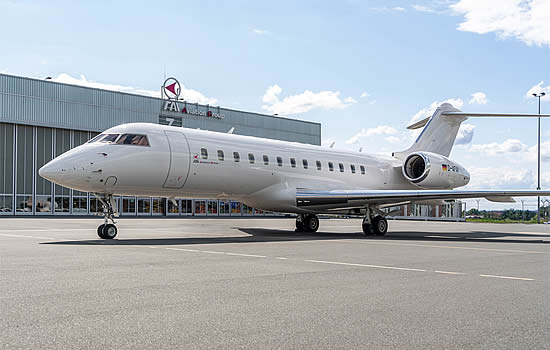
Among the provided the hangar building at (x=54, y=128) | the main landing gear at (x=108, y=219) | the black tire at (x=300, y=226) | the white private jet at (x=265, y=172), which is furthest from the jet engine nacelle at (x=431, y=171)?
the hangar building at (x=54, y=128)

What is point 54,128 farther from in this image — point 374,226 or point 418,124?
point 374,226

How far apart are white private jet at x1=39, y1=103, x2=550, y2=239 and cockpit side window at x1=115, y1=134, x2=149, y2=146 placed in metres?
0.03

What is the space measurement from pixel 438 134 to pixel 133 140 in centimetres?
1568

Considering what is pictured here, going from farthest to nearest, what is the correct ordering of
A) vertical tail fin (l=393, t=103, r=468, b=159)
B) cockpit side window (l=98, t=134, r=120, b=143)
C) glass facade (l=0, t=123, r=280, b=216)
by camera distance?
glass facade (l=0, t=123, r=280, b=216) → vertical tail fin (l=393, t=103, r=468, b=159) → cockpit side window (l=98, t=134, r=120, b=143)

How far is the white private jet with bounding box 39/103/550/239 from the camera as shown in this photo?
48.9 ft

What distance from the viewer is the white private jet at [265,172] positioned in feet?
48.9

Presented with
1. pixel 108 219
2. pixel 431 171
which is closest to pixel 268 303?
pixel 108 219

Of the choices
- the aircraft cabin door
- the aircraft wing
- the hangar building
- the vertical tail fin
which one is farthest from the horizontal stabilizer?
the hangar building

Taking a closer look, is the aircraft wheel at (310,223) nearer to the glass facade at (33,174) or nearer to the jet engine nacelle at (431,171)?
the jet engine nacelle at (431,171)

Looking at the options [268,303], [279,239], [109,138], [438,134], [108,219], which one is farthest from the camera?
[438,134]

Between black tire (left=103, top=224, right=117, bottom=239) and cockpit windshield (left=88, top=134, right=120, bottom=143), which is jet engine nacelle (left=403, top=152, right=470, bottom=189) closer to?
cockpit windshield (left=88, top=134, right=120, bottom=143)

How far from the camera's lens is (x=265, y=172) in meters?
18.9

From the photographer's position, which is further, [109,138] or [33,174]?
[33,174]

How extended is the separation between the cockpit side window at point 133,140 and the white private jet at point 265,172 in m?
0.03
